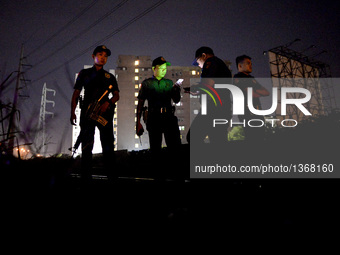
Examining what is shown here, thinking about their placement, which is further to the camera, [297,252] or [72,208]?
[72,208]

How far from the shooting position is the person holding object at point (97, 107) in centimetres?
439

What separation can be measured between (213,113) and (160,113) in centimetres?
111

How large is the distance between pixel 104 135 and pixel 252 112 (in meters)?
3.16

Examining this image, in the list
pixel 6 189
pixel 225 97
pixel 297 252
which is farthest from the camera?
pixel 225 97

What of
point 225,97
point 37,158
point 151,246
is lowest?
point 151,246

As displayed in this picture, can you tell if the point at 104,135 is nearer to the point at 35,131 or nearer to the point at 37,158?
the point at 37,158

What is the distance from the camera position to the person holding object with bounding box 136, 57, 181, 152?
4355 millimetres

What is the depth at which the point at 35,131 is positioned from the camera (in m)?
1.85

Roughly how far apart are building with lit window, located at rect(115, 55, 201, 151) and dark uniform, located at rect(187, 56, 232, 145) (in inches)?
3442

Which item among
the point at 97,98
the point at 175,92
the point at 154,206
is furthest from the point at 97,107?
the point at 154,206

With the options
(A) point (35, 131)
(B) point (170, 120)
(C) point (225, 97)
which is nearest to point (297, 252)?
(A) point (35, 131)

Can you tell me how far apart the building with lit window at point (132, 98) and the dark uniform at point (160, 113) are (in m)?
86.7

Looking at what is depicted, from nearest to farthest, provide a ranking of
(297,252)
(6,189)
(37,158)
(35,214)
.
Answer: (297,252) → (35,214) → (6,189) → (37,158)

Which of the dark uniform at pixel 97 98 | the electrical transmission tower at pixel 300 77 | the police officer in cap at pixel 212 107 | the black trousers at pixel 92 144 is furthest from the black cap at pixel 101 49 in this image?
the electrical transmission tower at pixel 300 77
